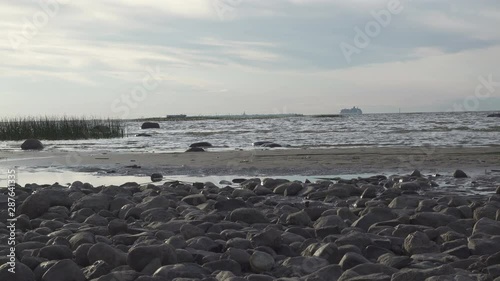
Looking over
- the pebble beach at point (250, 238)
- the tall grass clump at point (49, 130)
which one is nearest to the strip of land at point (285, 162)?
the pebble beach at point (250, 238)

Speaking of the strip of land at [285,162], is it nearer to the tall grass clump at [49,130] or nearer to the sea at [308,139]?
the sea at [308,139]

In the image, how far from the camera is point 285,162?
12.6m

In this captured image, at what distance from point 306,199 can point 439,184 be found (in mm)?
2566

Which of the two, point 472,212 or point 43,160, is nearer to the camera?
point 472,212

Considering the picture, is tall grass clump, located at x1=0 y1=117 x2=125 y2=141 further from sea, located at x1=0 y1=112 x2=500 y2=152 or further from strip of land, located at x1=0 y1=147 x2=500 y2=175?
strip of land, located at x1=0 y1=147 x2=500 y2=175

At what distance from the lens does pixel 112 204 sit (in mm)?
6434

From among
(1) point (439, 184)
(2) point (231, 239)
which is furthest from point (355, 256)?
(1) point (439, 184)

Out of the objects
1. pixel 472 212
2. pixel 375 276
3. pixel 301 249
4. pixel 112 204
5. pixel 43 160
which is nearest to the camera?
pixel 375 276

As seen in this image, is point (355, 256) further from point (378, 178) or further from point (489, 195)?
point (378, 178)

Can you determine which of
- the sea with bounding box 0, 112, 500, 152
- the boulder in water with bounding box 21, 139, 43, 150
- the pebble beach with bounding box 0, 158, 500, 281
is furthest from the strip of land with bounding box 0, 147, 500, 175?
the boulder in water with bounding box 21, 139, 43, 150

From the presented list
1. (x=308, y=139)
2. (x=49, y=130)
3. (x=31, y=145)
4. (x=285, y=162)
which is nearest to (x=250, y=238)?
(x=285, y=162)

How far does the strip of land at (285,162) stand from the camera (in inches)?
441

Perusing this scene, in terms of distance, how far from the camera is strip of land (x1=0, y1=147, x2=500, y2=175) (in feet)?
36.8

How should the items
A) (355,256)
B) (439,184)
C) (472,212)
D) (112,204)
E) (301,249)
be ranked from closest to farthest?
(355,256)
(301,249)
(472,212)
(112,204)
(439,184)
